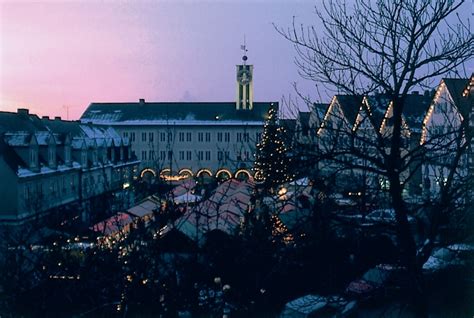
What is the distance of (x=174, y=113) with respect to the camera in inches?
1572

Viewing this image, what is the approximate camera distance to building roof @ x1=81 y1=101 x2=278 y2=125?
38438 mm

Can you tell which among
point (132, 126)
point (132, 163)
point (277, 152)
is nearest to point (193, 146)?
point (132, 126)

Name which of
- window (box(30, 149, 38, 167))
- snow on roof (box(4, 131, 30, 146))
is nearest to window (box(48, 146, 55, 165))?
window (box(30, 149, 38, 167))

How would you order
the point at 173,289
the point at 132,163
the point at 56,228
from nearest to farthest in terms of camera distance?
the point at 173,289, the point at 56,228, the point at 132,163

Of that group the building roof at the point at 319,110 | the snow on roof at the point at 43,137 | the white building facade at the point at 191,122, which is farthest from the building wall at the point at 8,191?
the white building facade at the point at 191,122

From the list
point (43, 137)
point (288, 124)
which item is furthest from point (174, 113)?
point (288, 124)

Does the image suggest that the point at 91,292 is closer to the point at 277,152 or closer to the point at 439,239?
the point at 277,152

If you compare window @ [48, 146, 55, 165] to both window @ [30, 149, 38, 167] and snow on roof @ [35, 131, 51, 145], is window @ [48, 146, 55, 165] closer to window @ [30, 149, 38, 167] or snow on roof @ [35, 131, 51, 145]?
snow on roof @ [35, 131, 51, 145]

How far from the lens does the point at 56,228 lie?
29.2ft

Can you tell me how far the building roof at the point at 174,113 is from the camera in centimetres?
3844

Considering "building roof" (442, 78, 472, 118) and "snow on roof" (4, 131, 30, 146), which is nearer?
"building roof" (442, 78, 472, 118)

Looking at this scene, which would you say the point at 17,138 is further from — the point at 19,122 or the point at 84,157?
the point at 84,157

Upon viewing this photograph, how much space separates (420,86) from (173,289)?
295 cm

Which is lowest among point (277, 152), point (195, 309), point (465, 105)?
point (195, 309)
